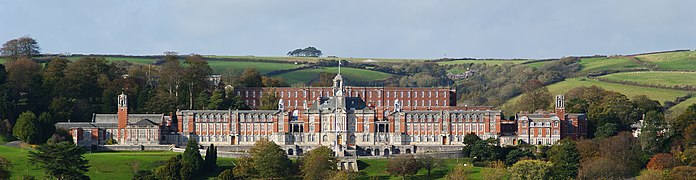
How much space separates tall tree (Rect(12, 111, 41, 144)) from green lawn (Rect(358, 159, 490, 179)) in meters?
29.2

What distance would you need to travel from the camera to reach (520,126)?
144625 millimetres

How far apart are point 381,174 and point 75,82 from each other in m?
38.3

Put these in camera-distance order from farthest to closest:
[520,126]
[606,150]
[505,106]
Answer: [505,106] < [520,126] < [606,150]

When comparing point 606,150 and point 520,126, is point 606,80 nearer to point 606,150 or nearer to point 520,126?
point 520,126

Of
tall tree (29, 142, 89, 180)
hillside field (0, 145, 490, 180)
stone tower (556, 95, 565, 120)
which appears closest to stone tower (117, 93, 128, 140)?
hillside field (0, 145, 490, 180)

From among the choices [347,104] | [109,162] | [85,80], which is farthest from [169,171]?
[85,80]

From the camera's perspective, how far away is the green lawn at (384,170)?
418ft

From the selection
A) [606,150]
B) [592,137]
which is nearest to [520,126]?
[592,137]

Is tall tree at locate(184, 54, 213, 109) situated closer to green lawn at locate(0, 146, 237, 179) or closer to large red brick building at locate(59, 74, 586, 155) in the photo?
large red brick building at locate(59, 74, 586, 155)

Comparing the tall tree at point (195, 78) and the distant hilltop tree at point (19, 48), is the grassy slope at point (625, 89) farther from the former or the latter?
the distant hilltop tree at point (19, 48)

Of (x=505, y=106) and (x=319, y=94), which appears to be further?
(x=505, y=106)

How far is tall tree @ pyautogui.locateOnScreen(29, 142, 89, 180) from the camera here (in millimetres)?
117562

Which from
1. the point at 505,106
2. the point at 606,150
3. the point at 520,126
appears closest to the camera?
the point at 606,150

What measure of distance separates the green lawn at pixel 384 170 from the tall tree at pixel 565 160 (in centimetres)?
600
